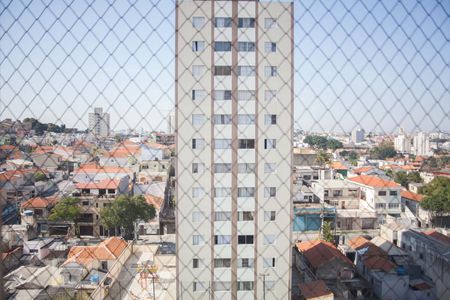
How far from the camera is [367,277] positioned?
5172mm

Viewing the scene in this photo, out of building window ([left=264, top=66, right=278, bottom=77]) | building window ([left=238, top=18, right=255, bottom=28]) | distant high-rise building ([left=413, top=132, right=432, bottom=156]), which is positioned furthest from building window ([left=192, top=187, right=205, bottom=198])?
distant high-rise building ([left=413, top=132, right=432, bottom=156])

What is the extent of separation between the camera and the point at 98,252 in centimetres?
509

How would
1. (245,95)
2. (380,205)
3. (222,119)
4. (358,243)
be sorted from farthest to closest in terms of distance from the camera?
(380,205), (358,243), (222,119), (245,95)

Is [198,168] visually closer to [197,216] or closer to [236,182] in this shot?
[236,182]

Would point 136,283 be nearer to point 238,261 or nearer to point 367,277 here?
point 238,261

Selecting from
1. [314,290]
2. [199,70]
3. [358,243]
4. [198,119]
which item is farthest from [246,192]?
[358,243]

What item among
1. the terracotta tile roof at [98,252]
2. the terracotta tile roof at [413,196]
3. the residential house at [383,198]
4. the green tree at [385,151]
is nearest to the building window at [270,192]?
the terracotta tile roof at [98,252]

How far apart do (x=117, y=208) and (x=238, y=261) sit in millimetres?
3399

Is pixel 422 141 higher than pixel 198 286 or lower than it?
higher

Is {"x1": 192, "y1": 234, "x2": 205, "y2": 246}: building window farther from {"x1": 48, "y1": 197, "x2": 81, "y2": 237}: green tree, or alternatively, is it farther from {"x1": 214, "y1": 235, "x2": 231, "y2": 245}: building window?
{"x1": 48, "y1": 197, "x2": 81, "y2": 237}: green tree

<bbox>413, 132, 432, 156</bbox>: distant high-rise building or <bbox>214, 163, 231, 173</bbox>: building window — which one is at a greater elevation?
<bbox>413, 132, 432, 156</bbox>: distant high-rise building

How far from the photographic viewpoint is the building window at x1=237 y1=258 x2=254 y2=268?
165 inches

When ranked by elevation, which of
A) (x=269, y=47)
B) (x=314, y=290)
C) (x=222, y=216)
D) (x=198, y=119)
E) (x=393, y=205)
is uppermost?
(x=269, y=47)

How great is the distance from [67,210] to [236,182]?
450 centimetres
